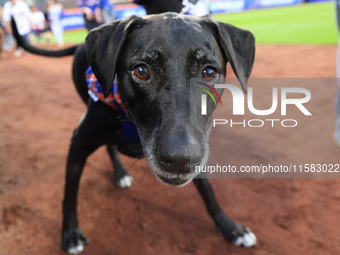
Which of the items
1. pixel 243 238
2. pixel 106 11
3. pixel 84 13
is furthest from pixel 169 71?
pixel 84 13

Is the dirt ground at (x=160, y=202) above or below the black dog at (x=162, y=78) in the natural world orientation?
below

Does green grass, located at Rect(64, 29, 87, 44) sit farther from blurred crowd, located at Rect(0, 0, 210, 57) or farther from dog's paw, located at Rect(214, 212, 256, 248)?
Answer: dog's paw, located at Rect(214, 212, 256, 248)

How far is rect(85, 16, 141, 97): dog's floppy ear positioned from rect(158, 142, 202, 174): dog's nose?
0.71 m

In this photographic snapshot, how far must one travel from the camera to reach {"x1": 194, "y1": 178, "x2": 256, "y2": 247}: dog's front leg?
8.92ft

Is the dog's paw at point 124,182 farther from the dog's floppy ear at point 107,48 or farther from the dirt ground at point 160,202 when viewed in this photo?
the dog's floppy ear at point 107,48

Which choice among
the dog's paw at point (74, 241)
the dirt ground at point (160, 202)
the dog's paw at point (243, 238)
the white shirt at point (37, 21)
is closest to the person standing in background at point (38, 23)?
the white shirt at point (37, 21)

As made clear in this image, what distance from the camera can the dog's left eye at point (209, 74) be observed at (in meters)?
2.12

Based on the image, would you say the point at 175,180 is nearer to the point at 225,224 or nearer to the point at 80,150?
the point at 80,150

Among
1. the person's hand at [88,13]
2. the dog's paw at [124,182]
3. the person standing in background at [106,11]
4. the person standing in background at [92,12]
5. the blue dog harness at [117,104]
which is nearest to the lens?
the blue dog harness at [117,104]

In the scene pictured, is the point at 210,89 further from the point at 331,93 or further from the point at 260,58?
the point at 260,58

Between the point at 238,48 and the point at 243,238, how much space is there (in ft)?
5.62

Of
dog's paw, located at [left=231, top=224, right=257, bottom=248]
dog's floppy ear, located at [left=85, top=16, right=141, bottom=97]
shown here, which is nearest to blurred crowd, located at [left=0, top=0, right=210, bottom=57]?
dog's floppy ear, located at [left=85, top=16, right=141, bottom=97]

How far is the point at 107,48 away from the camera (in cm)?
217

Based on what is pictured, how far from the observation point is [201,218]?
3.08 metres
